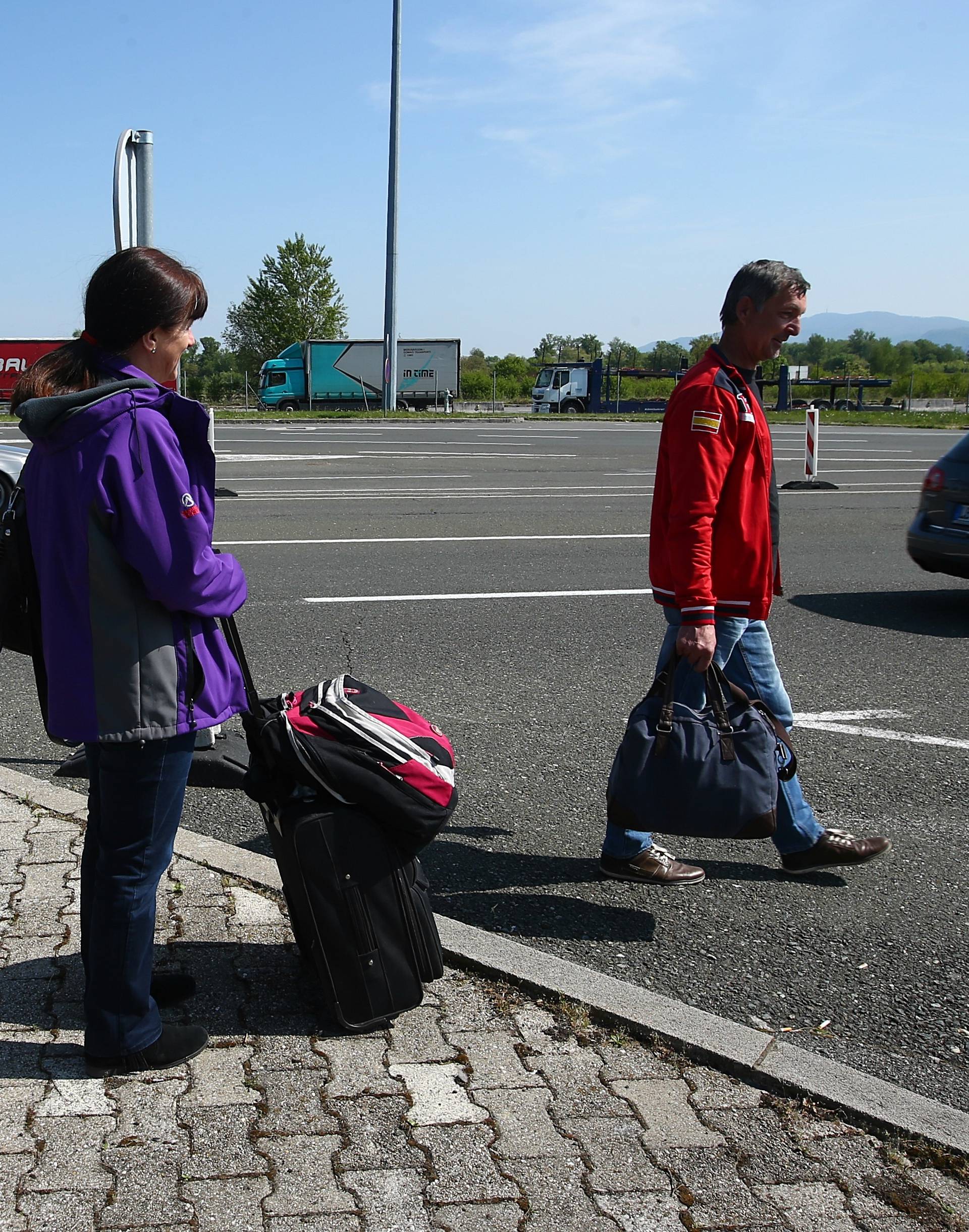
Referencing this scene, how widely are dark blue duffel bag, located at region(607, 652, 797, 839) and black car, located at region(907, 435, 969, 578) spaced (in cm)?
512

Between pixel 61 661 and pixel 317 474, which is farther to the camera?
pixel 317 474

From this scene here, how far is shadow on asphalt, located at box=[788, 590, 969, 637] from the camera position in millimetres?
7555

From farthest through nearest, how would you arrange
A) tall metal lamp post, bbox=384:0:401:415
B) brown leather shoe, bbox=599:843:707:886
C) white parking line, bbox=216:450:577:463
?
tall metal lamp post, bbox=384:0:401:415 → white parking line, bbox=216:450:577:463 → brown leather shoe, bbox=599:843:707:886

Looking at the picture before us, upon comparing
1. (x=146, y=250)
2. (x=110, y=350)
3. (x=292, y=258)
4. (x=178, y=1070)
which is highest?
(x=292, y=258)

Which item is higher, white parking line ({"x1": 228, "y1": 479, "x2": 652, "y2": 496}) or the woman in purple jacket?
the woman in purple jacket

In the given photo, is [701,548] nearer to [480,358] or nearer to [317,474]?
[317,474]

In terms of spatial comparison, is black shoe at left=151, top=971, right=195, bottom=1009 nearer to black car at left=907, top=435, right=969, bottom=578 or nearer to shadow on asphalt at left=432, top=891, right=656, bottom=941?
shadow on asphalt at left=432, top=891, right=656, bottom=941

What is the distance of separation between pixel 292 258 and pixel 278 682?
6031 centimetres

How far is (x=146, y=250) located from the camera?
8.03 ft

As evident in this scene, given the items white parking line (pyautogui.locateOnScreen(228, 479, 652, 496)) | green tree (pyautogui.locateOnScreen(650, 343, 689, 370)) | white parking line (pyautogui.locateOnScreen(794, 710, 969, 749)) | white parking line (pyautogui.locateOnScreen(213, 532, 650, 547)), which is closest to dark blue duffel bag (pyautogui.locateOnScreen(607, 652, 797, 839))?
white parking line (pyautogui.locateOnScreen(794, 710, 969, 749))

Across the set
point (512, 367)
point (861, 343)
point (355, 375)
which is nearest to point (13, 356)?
point (355, 375)

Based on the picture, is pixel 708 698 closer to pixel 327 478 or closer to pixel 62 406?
pixel 62 406

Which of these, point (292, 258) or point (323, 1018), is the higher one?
point (292, 258)

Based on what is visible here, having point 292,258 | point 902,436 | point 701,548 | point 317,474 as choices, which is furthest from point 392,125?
point 701,548
